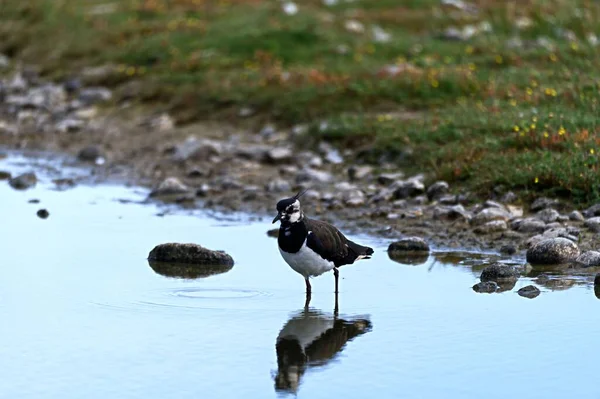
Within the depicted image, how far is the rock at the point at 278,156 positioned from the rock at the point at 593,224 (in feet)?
20.3

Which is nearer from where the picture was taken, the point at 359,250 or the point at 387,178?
the point at 359,250

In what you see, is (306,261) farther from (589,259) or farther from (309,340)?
(589,259)

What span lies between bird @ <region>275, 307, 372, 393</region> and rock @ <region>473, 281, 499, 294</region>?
4.85 ft

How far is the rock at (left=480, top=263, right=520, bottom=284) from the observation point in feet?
39.3

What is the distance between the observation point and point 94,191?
60.7 ft

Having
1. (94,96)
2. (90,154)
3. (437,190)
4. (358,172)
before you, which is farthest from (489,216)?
(94,96)

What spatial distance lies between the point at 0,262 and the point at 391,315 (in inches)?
196

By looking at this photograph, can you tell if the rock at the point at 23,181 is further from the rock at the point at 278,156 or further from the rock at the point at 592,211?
the rock at the point at 592,211

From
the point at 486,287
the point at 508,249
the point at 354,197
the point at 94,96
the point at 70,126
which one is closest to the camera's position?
the point at 486,287

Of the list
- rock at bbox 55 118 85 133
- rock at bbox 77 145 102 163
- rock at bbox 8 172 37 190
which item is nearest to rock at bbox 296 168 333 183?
rock at bbox 8 172 37 190

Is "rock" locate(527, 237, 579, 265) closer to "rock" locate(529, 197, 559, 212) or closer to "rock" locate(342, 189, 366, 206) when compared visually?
"rock" locate(529, 197, 559, 212)

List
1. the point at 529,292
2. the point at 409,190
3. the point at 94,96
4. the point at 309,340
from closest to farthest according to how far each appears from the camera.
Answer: the point at 309,340, the point at 529,292, the point at 409,190, the point at 94,96

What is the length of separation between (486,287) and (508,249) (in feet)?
5.79

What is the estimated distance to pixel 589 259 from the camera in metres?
12.5
